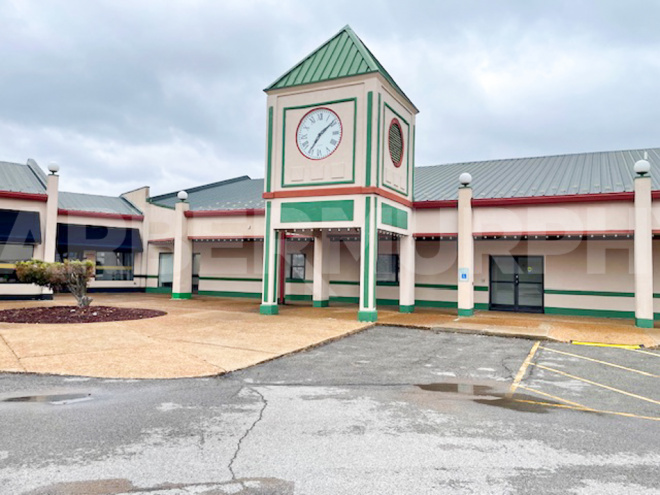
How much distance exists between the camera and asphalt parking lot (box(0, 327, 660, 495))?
13.5ft

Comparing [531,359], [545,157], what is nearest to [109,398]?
[531,359]

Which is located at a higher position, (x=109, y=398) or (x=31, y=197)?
(x=31, y=197)

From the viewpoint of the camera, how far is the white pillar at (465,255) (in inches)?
679

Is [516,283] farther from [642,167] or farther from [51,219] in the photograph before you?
[51,219]

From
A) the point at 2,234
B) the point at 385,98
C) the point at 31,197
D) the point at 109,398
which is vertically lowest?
the point at 109,398

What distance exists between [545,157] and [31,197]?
2510 cm

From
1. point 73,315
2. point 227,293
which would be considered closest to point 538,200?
point 73,315

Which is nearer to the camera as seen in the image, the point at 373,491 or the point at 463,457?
the point at 373,491

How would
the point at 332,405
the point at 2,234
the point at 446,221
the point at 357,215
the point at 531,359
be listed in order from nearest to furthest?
1. the point at 332,405
2. the point at 531,359
3. the point at 357,215
4. the point at 446,221
5. the point at 2,234

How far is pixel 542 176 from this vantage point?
→ 66.5 ft

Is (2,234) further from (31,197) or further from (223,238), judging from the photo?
(223,238)

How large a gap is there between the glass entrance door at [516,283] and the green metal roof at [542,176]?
9.83ft

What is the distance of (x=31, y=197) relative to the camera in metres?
21.9

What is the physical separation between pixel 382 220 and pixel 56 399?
1145 centimetres
